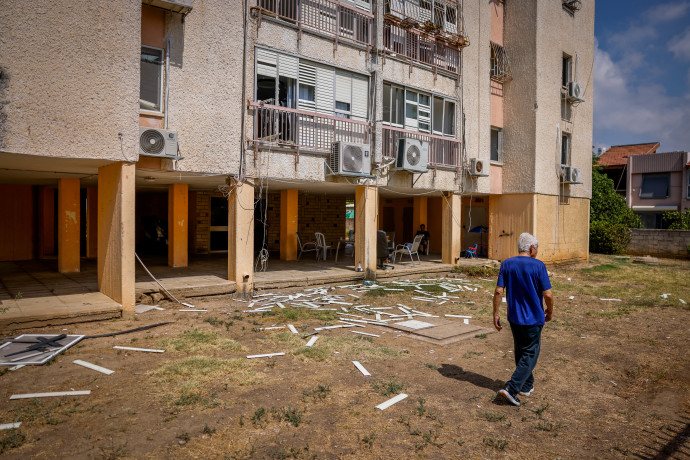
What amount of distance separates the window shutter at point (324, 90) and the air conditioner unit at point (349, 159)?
108cm

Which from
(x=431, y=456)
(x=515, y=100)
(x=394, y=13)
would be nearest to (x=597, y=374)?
(x=431, y=456)

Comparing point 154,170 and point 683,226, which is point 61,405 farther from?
point 683,226

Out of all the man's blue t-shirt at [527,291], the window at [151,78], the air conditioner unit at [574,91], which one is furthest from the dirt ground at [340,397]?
the air conditioner unit at [574,91]

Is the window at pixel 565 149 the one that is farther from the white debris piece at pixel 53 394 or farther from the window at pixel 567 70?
the white debris piece at pixel 53 394

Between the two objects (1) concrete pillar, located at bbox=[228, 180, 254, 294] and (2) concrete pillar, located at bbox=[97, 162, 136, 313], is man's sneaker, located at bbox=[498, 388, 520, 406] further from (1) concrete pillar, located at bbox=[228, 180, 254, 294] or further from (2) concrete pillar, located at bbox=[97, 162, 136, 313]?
(1) concrete pillar, located at bbox=[228, 180, 254, 294]

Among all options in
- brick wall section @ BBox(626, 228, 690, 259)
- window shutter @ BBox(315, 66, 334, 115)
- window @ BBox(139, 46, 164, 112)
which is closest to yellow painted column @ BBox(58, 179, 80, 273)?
window @ BBox(139, 46, 164, 112)

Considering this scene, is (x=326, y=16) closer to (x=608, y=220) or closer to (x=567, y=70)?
(x=567, y=70)

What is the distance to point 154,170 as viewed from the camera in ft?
29.8

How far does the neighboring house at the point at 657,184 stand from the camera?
32969 millimetres

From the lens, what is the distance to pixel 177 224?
12953 mm

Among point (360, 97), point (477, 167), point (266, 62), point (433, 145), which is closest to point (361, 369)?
point (266, 62)

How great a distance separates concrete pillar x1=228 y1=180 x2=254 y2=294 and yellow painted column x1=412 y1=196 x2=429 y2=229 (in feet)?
34.5

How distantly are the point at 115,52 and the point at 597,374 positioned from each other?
8952 mm

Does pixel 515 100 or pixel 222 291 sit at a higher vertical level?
pixel 515 100
